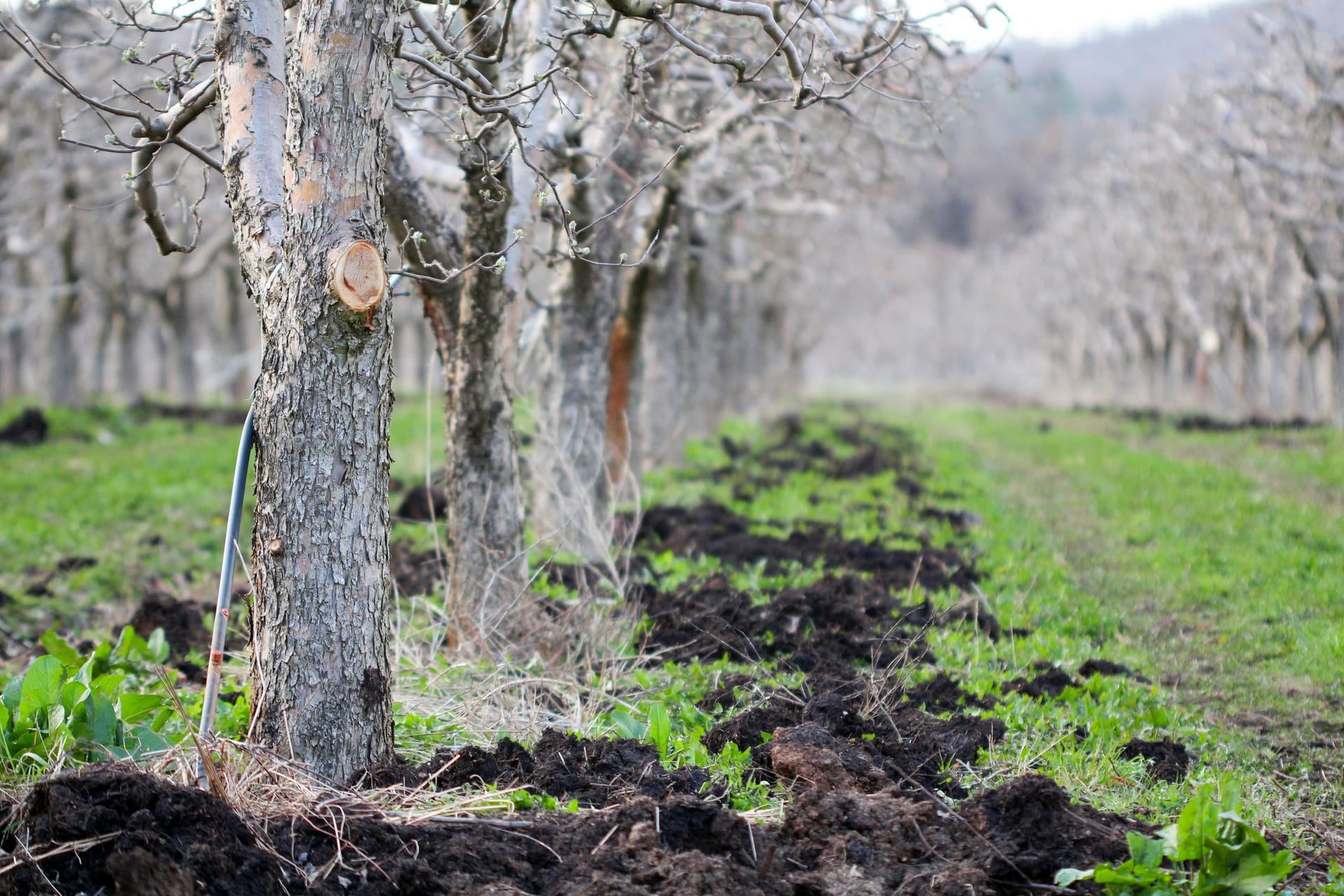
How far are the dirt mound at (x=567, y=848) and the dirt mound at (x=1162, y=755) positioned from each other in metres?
0.87

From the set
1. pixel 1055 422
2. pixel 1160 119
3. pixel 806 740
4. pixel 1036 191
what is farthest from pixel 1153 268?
pixel 1036 191

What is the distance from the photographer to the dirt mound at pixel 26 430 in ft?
49.4

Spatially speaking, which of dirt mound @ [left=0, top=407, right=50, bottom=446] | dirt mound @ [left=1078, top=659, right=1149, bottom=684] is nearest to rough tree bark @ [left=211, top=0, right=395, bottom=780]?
dirt mound @ [left=1078, top=659, right=1149, bottom=684]

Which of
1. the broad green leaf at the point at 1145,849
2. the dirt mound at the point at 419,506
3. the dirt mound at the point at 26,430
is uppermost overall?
the dirt mound at the point at 26,430

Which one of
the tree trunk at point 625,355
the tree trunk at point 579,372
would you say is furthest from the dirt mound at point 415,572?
the tree trunk at point 625,355

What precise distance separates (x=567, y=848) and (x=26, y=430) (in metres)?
15.5

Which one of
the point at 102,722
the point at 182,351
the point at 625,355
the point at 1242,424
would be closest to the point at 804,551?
the point at 625,355

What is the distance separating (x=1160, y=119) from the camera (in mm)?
26188

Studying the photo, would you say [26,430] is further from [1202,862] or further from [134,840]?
[1202,862]

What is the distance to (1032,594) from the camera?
7246 millimetres

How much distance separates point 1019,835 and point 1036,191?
101m

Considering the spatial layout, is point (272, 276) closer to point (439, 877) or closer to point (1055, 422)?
point (439, 877)

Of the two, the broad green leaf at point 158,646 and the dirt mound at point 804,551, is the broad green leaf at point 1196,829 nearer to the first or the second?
the dirt mound at point 804,551

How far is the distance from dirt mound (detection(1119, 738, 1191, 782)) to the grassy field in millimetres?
47
